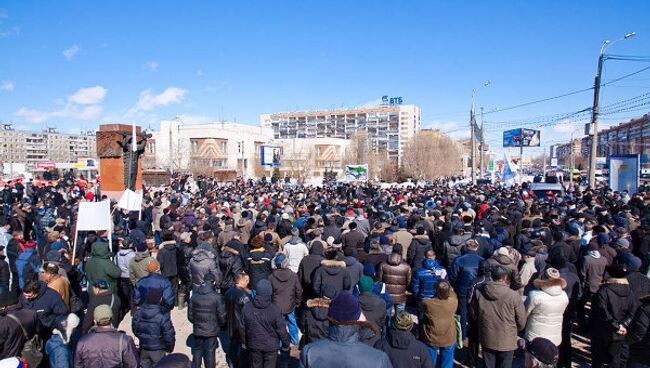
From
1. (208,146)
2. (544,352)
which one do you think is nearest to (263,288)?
(544,352)

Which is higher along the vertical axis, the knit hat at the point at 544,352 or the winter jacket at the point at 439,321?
the knit hat at the point at 544,352

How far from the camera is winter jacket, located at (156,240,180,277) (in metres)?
7.67

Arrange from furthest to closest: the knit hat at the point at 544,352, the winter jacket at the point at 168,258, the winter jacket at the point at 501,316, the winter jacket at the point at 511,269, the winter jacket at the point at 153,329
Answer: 1. the winter jacket at the point at 168,258
2. the winter jacket at the point at 511,269
3. the winter jacket at the point at 501,316
4. the winter jacket at the point at 153,329
5. the knit hat at the point at 544,352

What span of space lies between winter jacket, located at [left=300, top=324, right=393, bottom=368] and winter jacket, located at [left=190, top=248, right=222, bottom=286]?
400 cm

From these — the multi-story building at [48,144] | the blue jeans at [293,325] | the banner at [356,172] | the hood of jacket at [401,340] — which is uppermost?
the multi-story building at [48,144]

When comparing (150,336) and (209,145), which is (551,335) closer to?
(150,336)

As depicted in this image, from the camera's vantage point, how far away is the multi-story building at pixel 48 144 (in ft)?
456

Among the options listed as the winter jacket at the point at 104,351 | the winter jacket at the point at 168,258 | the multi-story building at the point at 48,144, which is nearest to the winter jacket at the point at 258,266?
the winter jacket at the point at 168,258

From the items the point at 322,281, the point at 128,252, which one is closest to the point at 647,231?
the point at 322,281

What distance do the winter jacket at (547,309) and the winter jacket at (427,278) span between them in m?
1.33

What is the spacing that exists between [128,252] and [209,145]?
224 ft

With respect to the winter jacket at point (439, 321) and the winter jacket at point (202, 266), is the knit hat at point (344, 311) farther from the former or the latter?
the winter jacket at point (202, 266)

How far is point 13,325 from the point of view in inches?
162

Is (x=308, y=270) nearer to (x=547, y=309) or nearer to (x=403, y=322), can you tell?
(x=403, y=322)
